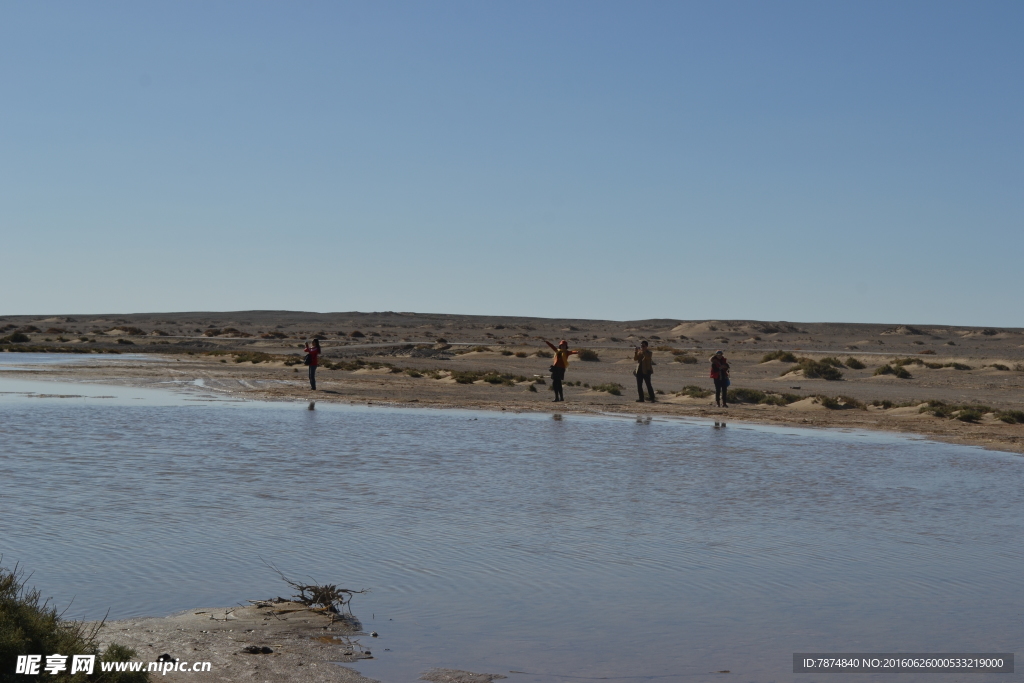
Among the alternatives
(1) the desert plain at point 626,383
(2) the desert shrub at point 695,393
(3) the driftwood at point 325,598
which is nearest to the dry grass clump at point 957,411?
(1) the desert plain at point 626,383

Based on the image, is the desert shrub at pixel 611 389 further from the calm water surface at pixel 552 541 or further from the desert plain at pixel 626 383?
the calm water surface at pixel 552 541

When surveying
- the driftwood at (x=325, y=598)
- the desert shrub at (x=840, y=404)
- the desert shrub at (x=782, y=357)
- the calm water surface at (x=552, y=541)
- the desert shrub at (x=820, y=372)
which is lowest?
the calm water surface at (x=552, y=541)

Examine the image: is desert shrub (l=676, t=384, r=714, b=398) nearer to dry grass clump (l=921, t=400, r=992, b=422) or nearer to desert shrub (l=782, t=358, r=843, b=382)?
dry grass clump (l=921, t=400, r=992, b=422)

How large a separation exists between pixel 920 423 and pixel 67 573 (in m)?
21.0

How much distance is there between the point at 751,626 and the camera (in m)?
7.33

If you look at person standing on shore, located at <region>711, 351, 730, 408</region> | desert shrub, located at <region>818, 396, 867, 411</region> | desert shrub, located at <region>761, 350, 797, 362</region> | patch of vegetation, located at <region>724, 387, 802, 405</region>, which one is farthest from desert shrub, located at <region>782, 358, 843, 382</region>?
person standing on shore, located at <region>711, 351, 730, 408</region>

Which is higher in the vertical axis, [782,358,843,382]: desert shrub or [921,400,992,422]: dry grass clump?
[782,358,843,382]: desert shrub

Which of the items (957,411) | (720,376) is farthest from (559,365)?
(957,411)

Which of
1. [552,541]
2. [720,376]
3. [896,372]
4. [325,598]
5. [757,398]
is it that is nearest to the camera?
[325,598]

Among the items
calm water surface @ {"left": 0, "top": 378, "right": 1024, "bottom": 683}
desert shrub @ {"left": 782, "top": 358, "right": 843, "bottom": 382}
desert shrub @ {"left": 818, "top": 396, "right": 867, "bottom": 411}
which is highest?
desert shrub @ {"left": 782, "top": 358, "right": 843, "bottom": 382}

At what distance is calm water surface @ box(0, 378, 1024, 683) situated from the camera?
7.06 meters

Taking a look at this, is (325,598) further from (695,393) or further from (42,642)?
(695,393)

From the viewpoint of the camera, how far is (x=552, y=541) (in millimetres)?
10086

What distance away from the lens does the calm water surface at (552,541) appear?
706 cm
